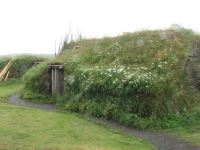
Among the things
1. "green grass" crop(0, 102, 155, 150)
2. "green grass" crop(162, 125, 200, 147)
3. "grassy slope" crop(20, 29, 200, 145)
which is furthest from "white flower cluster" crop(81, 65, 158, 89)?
"green grass" crop(0, 102, 155, 150)

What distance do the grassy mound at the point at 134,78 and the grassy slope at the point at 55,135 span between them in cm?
186

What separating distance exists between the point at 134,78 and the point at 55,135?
4.88 metres

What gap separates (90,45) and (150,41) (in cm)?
506

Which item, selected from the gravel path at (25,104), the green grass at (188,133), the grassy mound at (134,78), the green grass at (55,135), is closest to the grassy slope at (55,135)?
the green grass at (55,135)

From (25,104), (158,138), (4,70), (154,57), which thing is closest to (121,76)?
(154,57)

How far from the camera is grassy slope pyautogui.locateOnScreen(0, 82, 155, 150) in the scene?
6391 mm

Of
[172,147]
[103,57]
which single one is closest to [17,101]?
[103,57]

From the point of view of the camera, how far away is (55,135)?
718 cm

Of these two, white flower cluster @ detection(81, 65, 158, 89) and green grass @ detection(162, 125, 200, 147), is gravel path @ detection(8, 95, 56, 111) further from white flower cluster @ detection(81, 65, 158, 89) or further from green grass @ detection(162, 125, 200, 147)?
green grass @ detection(162, 125, 200, 147)

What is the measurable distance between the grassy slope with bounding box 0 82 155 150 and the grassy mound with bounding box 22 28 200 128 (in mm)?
1863

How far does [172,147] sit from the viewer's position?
739cm

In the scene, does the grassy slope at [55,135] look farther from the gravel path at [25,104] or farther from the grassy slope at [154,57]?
the gravel path at [25,104]

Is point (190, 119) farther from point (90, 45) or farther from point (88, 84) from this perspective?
point (90, 45)

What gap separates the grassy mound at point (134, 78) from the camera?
1041 cm
